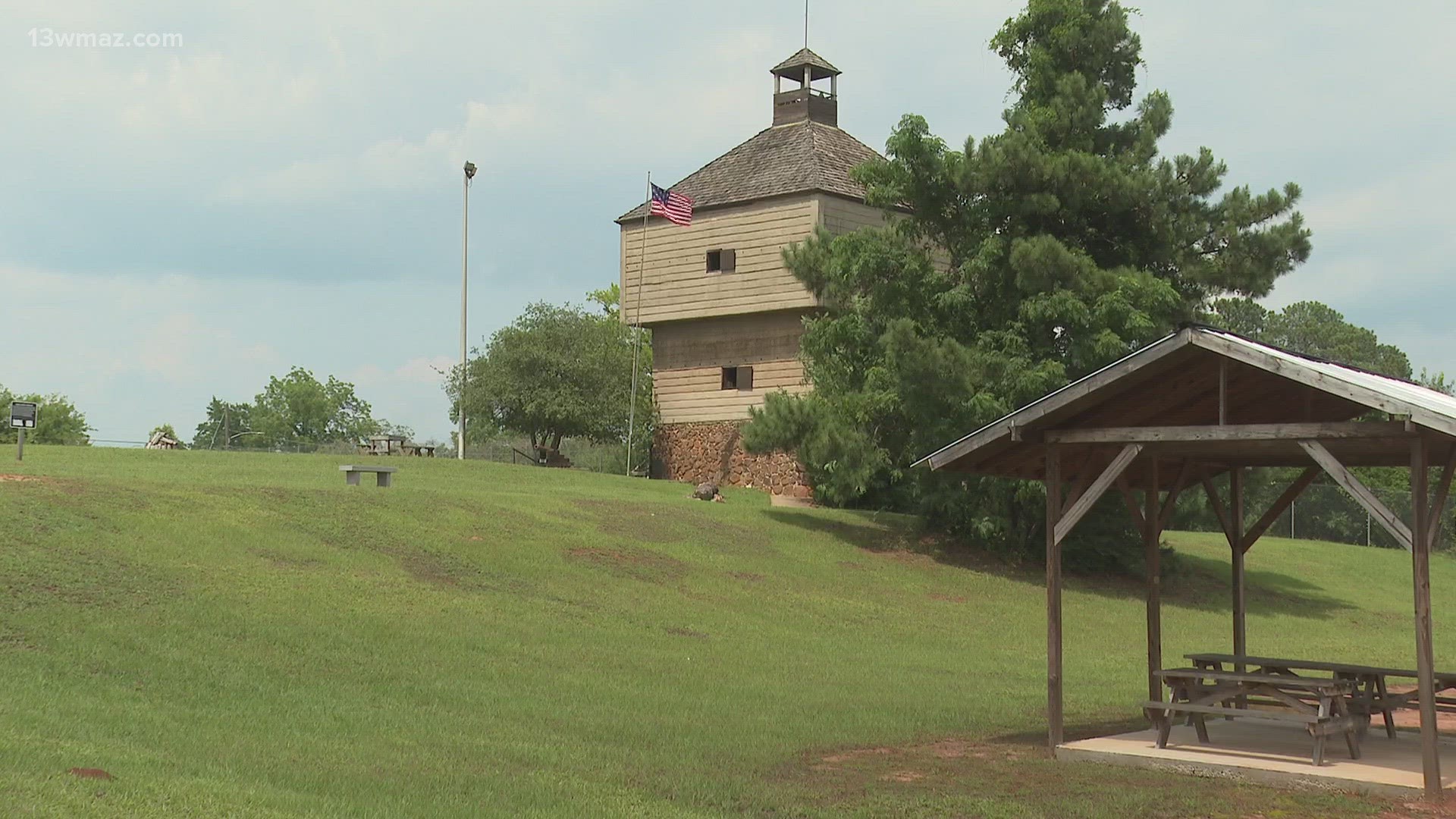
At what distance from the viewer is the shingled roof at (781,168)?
133ft

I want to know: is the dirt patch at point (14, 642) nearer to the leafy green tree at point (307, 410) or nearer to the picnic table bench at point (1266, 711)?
the picnic table bench at point (1266, 711)

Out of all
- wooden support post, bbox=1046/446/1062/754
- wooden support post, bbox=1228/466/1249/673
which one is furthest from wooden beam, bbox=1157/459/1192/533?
wooden support post, bbox=1046/446/1062/754

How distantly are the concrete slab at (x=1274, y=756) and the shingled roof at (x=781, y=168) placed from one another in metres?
27.2

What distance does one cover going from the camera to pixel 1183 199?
31.2 meters

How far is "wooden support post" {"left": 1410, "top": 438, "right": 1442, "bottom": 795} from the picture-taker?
10.9 m

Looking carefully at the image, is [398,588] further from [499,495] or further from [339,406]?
[339,406]

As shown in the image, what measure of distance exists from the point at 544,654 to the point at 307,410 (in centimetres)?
11256

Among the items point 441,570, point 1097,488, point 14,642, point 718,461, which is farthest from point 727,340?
point 1097,488

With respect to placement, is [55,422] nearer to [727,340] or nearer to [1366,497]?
[727,340]

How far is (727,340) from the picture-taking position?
42781 mm

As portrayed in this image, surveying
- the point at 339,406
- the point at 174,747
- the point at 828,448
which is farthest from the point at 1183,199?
the point at 339,406

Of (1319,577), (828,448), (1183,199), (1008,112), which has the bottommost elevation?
(1319,577)

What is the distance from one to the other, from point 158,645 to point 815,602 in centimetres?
1235

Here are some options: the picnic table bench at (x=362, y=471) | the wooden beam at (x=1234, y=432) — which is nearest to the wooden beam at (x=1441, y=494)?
the wooden beam at (x=1234, y=432)
